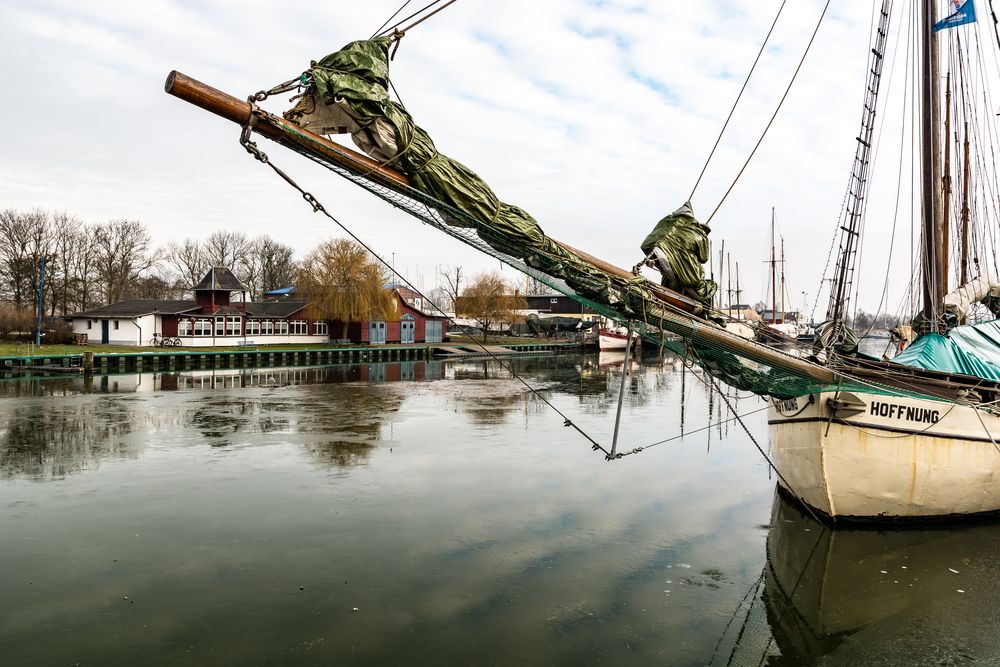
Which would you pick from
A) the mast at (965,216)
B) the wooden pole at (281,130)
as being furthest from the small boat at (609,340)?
the wooden pole at (281,130)

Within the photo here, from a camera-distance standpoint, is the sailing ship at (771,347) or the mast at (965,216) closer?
the sailing ship at (771,347)

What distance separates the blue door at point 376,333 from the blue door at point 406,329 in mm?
2310

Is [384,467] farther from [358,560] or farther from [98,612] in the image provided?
[98,612]

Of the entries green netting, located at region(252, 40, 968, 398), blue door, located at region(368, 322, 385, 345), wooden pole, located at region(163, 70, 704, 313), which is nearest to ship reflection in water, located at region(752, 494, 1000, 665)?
green netting, located at region(252, 40, 968, 398)

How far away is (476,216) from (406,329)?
172 feet

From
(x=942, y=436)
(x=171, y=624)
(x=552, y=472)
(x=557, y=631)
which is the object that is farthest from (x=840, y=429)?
(x=171, y=624)

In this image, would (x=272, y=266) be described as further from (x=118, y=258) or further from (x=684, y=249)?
(x=684, y=249)

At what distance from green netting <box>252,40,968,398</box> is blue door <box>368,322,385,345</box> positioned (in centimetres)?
4816

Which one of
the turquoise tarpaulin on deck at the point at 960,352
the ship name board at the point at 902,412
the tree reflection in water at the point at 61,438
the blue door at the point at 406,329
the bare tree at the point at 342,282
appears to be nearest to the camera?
the ship name board at the point at 902,412

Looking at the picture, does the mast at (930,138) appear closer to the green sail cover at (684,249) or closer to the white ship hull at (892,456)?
the white ship hull at (892,456)

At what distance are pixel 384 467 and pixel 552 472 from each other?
323cm

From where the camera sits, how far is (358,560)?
25.5 ft

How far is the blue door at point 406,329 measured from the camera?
189 ft

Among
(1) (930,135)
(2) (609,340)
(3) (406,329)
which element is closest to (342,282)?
(3) (406,329)
